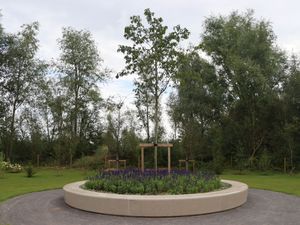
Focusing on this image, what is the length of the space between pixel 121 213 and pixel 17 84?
710 inches

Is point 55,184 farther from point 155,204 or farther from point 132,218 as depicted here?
point 155,204

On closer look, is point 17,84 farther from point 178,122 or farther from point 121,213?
point 121,213

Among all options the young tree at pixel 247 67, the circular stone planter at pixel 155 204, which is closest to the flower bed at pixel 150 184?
the circular stone planter at pixel 155 204

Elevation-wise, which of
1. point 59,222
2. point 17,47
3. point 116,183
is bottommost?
point 59,222

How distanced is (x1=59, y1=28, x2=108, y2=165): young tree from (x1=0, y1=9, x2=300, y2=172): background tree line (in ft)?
0.22

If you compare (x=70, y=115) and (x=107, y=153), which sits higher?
(x=70, y=115)

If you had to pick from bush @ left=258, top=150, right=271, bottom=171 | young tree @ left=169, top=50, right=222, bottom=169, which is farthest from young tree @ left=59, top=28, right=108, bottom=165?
bush @ left=258, top=150, right=271, bottom=171

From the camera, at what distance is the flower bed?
7.38 metres

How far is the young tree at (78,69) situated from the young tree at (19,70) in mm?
1791

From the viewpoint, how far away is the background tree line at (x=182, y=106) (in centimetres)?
1881

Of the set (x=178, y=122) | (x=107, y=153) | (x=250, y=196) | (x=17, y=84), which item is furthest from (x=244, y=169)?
(x=17, y=84)

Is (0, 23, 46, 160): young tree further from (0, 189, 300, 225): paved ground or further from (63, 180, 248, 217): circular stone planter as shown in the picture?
(63, 180, 248, 217): circular stone planter

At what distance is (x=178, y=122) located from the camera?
21.6m

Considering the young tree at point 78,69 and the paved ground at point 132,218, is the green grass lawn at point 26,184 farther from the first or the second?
the young tree at point 78,69
